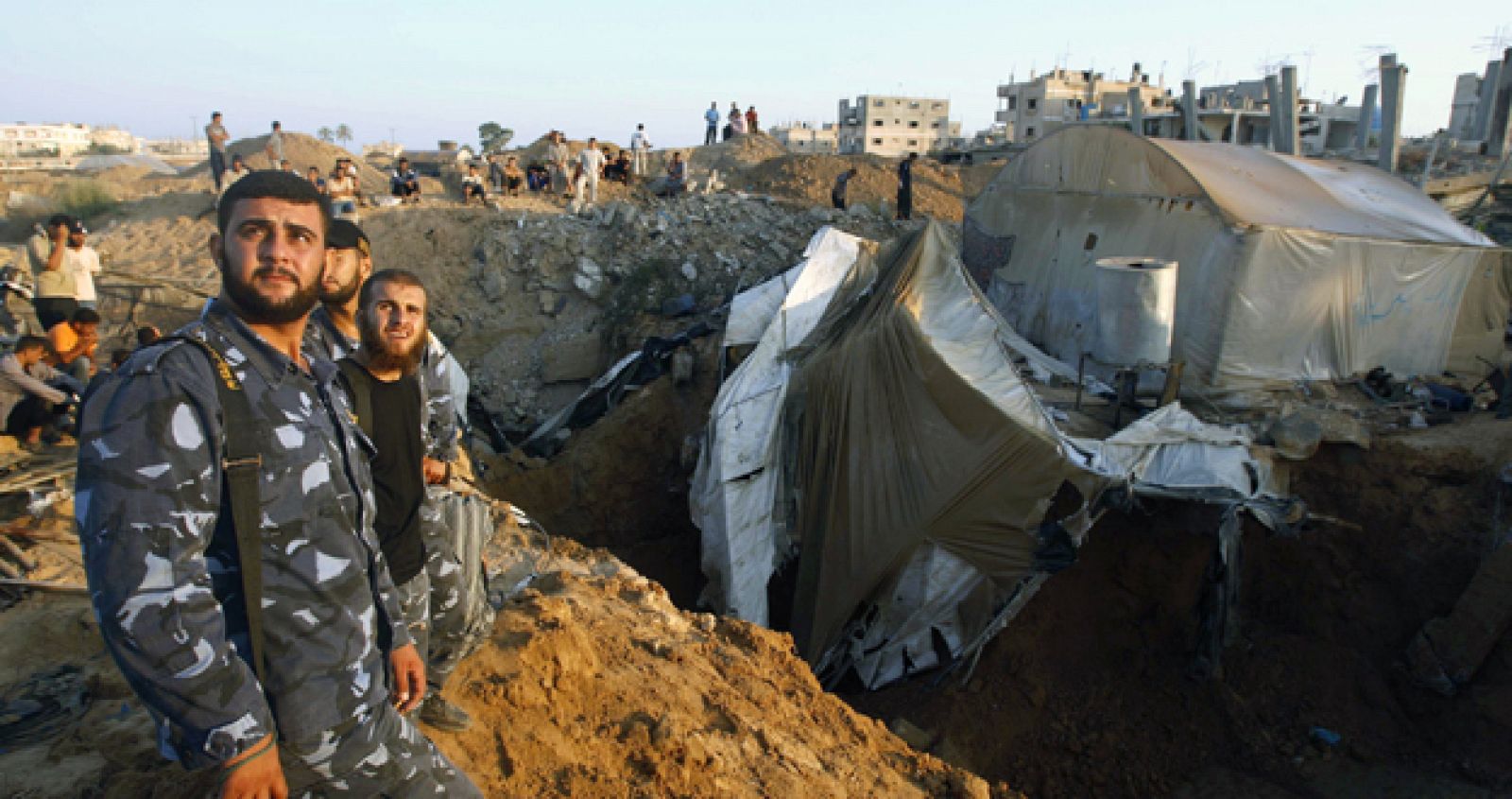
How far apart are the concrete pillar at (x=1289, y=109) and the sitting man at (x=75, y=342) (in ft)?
50.3

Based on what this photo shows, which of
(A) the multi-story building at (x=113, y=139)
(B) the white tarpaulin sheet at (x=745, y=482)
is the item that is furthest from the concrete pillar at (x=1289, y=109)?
(A) the multi-story building at (x=113, y=139)

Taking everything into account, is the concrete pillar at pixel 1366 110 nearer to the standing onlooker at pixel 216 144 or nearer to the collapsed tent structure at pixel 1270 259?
the collapsed tent structure at pixel 1270 259

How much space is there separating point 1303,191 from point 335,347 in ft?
31.6

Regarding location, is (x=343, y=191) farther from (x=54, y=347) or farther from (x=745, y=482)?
(x=745, y=482)

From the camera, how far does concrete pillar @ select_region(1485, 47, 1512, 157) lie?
15852 millimetres

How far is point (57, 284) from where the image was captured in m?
6.82

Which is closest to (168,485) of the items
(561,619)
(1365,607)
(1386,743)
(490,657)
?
(490,657)

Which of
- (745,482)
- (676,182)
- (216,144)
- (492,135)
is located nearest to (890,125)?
(492,135)

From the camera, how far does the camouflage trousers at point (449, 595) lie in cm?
250

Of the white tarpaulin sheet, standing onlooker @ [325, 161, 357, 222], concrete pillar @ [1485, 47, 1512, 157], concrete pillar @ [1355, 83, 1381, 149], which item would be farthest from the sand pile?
concrete pillar @ [1485, 47, 1512, 157]

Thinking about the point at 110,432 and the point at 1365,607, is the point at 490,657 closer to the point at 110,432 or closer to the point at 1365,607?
the point at 110,432

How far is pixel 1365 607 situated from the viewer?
6.27 meters

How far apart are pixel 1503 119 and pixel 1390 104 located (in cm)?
761

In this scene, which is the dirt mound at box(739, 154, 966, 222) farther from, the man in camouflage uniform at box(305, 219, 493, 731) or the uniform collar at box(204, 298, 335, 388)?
the uniform collar at box(204, 298, 335, 388)
